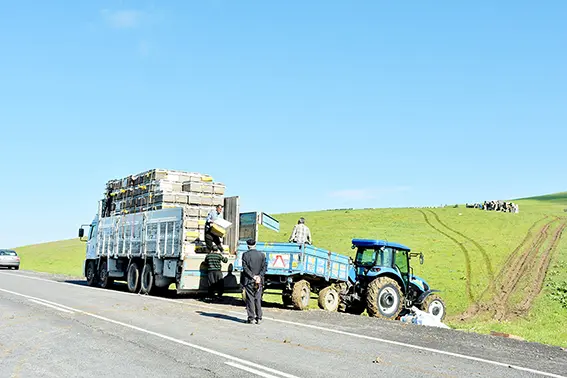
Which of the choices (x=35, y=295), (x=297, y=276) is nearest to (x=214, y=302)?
Result: (x=297, y=276)

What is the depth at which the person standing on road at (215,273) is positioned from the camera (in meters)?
20.0

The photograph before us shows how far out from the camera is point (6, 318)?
14117 millimetres

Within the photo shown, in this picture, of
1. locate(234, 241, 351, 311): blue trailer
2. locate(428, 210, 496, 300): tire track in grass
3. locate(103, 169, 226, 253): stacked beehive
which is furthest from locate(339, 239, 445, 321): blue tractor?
locate(428, 210, 496, 300): tire track in grass

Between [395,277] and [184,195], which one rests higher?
[184,195]

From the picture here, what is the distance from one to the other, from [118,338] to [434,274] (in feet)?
87.1

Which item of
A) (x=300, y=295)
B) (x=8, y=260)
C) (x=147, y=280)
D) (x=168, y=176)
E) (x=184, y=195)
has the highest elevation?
(x=168, y=176)

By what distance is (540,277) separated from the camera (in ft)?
105

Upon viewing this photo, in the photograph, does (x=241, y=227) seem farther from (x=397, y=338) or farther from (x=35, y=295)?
(x=397, y=338)

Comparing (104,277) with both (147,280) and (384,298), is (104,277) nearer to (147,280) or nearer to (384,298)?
(147,280)

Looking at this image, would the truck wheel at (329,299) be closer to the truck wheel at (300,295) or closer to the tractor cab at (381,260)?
the truck wheel at (300,295)

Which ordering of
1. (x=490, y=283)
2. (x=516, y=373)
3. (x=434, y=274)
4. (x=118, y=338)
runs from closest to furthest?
1. (x=516, y=373)
2. (x=118, y=338)
3. (x=490, y=283)
4. (x=434, y=274)

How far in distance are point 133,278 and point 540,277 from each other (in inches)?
829

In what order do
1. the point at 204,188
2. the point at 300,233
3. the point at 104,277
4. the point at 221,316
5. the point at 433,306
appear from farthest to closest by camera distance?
the point at 104,277 → the point at 204,188 → the point at 433,306 → the point at 300,233 → the point at 221,316

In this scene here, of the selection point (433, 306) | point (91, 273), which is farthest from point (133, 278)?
point (433, 306)
